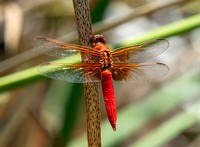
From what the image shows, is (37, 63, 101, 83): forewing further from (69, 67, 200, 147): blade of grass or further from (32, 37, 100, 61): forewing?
(69, 67, 200, 147): blade of grass

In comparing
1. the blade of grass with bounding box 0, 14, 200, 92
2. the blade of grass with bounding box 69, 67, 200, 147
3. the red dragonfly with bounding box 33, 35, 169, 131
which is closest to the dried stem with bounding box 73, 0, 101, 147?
the red dragonfly with bounding box 33, 35, 169, 131

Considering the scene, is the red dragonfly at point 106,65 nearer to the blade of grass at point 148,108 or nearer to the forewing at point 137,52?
the forewing at point 137,52

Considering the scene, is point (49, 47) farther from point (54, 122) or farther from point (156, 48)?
point (54, 122)

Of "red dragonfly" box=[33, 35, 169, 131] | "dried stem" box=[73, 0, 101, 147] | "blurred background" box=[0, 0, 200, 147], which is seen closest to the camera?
"dried stem" box=[73, 0, 101, 147]

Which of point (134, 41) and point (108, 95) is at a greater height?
point (134, 41)

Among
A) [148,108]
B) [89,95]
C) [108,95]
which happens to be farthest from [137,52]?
[148,108]

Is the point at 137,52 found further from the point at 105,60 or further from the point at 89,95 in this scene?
the point at 89,95
